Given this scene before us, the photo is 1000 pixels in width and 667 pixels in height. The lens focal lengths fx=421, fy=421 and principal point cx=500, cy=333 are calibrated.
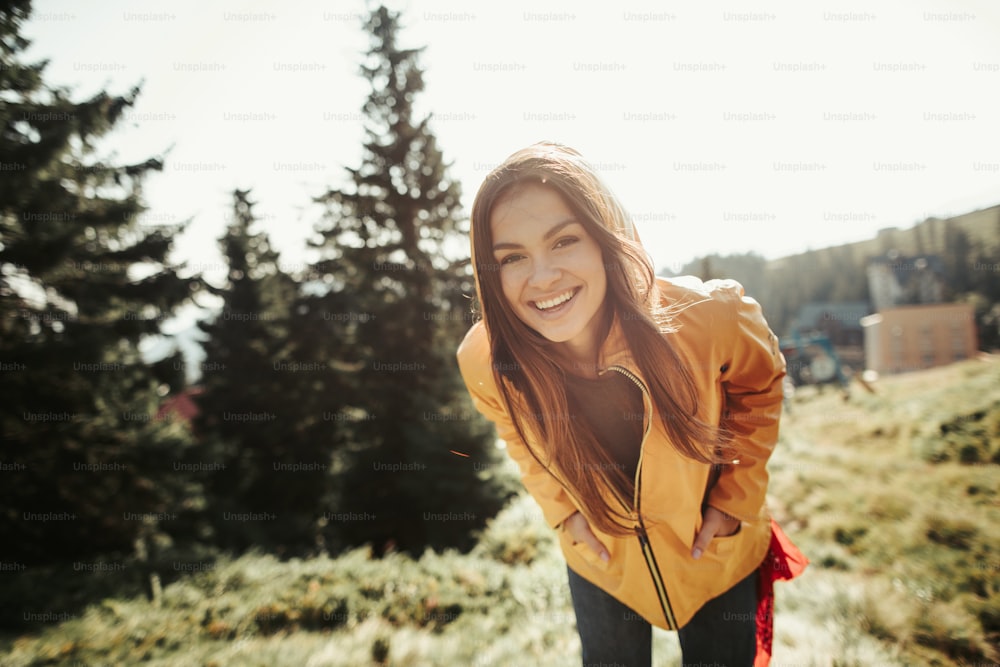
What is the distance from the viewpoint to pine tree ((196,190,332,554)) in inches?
605

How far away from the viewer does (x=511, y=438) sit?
210 cm

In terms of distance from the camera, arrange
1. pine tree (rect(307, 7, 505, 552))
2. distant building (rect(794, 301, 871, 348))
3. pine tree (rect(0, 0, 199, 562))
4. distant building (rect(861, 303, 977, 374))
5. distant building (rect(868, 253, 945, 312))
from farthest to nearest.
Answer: distant building (rect(794, 301, 871, 348)), distant building (rect(868, 253, 945, 312)), distant building (rect(861, 303, 977, 374)), pine tree (rect(307, 7, 505, 552)), pine tree (rect(0, 0, 199, 562))

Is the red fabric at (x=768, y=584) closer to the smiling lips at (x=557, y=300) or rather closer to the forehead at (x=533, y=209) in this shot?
the smiling lips at (x=557, y=300)

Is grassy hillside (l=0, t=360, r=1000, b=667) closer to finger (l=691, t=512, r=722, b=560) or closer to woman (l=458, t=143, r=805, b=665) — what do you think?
woman (l=458, t=143, r=805, b=665)

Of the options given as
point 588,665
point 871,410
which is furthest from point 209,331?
point 871,410

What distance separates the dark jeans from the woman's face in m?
1.23

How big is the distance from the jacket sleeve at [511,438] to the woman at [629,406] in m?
0.03

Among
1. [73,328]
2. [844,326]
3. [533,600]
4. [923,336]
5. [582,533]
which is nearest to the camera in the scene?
[582,533]

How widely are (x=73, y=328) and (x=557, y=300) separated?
33.7 feet

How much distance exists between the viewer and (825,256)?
66.5m

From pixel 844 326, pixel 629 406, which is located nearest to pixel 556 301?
pixel 629 406

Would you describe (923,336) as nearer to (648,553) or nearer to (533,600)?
(533,600)

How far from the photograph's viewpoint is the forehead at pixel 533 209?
5.30 feet

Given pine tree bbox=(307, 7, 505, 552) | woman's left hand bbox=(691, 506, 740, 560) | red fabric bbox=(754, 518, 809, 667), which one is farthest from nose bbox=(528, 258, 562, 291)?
pine tree bbox=(307, 7, 505, 552)
